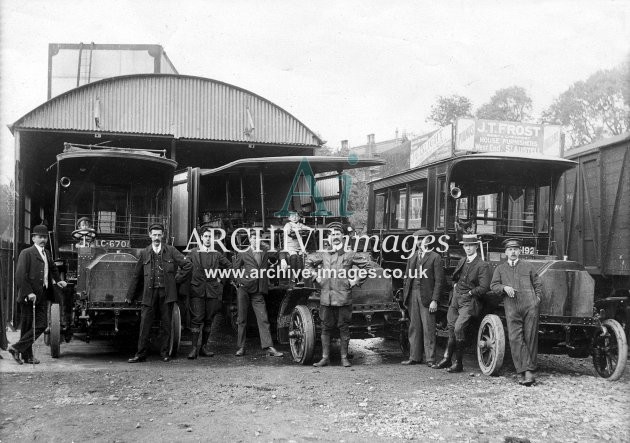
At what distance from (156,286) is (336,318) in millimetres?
2262

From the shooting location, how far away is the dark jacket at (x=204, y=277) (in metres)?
8.16

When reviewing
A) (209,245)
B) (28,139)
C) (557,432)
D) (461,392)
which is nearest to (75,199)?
→ (209,245)

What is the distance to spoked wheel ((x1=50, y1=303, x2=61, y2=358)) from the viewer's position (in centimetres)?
765

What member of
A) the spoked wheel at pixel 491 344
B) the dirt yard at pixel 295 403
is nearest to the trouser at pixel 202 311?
the dirt yard at pixel 295 403

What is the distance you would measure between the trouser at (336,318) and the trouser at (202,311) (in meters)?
1.59

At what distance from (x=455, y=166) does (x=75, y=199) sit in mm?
5943

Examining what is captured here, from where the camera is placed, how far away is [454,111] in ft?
112

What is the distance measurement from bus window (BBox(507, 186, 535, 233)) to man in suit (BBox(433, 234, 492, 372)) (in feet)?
4.77

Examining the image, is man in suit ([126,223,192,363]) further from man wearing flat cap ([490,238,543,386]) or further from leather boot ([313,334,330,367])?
man wearing flat cap ([490,238,543,386])

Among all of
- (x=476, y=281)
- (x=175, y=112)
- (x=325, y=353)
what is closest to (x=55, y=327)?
(x=325, y=353)

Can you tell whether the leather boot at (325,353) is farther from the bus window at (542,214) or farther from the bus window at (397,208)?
the bus window at (542,214)

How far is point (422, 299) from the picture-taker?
7.61 meters

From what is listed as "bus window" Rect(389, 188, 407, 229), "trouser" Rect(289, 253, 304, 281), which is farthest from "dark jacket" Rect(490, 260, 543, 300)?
"bus window" Rect(389, 188, 407, 229)

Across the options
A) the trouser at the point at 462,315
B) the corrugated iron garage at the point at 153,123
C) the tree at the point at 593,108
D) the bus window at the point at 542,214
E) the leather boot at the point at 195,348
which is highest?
the tree at the point at 593,108
